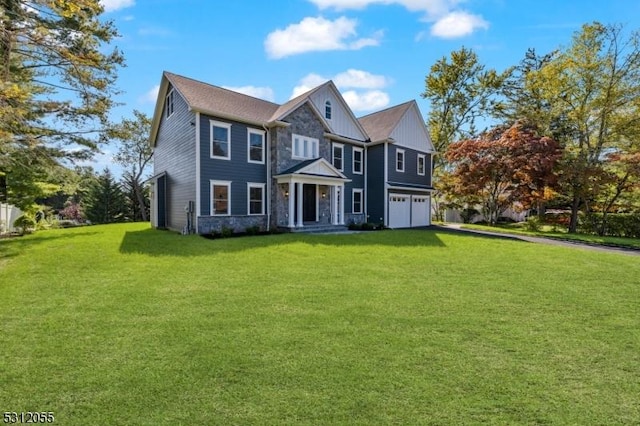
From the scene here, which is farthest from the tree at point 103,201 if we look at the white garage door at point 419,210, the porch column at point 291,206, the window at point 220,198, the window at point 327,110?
the white garage door at point 419,210

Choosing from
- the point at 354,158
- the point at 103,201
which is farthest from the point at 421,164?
the point at 103,201

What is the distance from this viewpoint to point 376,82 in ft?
77.8

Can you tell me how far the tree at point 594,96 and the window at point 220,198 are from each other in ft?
60.7

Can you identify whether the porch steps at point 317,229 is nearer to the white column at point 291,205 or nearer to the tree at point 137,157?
the white column at point 291,205

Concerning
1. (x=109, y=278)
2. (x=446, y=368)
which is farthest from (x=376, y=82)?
(x=446, y=368)

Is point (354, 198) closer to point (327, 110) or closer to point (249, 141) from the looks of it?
point (327, 110)

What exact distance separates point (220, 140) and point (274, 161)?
2843 millimetres

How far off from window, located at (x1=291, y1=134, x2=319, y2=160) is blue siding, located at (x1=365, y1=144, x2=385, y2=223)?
4742 mm

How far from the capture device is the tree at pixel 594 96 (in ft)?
58.5

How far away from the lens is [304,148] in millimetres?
17562

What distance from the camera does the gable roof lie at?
68.1ft

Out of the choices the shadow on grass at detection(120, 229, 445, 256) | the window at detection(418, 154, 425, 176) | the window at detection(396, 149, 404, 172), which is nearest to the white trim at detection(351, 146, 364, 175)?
the window at detection(396, 149, 404, 172)

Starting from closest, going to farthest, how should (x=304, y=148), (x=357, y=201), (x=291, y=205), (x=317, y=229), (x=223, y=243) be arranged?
(x=223, y=243)
(x=291, y=205)
(x=317, y=229)
(x=304, y=148)
(x=357, y=201)

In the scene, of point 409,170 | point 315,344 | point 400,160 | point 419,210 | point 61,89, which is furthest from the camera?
→ point 419,210
